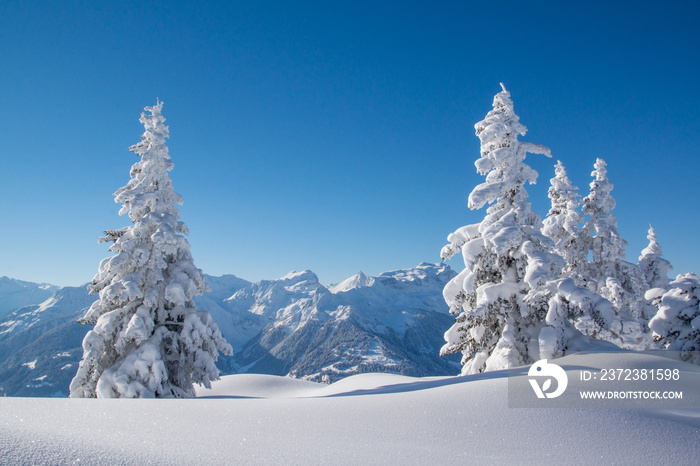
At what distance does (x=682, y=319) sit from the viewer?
11.7 meters

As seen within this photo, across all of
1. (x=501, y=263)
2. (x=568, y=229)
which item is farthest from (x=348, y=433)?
(x=568, y=229)

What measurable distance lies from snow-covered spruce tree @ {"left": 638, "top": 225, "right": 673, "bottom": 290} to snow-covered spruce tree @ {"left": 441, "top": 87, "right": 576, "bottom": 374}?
15.8 meters

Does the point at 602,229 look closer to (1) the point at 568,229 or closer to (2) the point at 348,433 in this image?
(1) the point at 568,229

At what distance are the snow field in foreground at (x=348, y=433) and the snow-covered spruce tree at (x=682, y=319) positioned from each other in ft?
28.4

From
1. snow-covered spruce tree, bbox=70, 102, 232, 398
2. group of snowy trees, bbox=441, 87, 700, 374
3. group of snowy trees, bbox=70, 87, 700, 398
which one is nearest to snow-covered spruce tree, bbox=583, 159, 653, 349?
group of snowy trees, bbox=70, 87, 700, 398

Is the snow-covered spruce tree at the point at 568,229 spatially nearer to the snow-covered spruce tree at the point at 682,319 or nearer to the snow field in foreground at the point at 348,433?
the snow-covered spruce tree at the point at 682,319

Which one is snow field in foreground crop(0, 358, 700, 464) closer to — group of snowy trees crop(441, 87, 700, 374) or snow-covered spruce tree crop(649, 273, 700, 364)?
group of snowy trees crop(441, 87, 700, 374)

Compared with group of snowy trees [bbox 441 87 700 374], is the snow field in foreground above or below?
below

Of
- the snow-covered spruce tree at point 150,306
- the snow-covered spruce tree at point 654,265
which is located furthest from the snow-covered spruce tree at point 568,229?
the snow-covered spruce tree at point 150,306

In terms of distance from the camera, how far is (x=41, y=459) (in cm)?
295

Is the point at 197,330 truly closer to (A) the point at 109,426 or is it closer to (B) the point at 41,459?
(A) the point at 109,426

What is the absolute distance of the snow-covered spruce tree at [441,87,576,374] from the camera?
10938 millimetres

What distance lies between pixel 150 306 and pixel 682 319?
19145mm

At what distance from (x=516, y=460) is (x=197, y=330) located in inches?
505
